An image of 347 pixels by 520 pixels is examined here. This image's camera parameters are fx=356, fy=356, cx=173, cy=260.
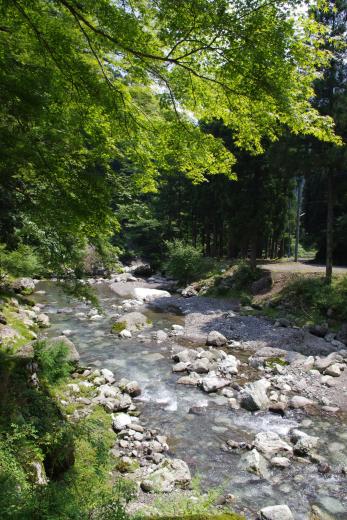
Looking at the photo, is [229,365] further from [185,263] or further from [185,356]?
[185,263]

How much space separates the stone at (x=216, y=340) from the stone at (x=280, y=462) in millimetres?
7414

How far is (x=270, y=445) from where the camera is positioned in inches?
294

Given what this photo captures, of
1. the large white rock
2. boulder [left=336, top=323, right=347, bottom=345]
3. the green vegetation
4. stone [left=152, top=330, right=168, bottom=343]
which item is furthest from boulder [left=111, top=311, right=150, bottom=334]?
boulder [left=336, top=323, right=347, bottom=345]

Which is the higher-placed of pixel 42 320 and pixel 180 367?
pixel 42 320

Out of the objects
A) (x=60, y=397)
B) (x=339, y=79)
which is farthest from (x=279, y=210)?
(x=60, y=397)

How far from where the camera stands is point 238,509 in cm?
580

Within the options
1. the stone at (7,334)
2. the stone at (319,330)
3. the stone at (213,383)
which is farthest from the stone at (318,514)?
the stone at (319,330)

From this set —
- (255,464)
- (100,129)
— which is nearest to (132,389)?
(255,464)

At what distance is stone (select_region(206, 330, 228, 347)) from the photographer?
14.5 m

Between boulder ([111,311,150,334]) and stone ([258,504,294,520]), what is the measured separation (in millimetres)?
10475

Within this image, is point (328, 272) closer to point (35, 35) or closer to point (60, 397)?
point (60, 397)

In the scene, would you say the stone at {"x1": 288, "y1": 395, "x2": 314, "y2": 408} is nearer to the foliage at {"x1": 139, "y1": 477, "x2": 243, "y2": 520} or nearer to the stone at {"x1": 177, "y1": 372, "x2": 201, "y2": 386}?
the stone at {"x1": 177, "y1": 372, "x2": 201, "y2": 386}

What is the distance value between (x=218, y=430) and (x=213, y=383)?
6.86ft

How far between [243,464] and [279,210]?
2225cm
